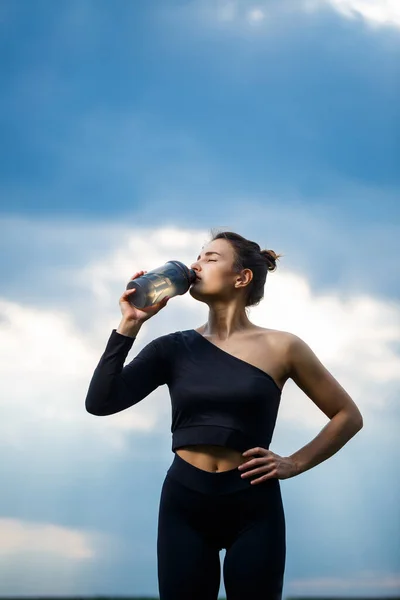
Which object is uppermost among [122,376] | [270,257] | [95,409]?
[270,257]

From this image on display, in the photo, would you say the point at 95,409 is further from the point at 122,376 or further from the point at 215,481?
the point at 215,481

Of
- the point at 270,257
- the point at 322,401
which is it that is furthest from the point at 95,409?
the point at 270,257

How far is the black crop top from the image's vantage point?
8.89 feet

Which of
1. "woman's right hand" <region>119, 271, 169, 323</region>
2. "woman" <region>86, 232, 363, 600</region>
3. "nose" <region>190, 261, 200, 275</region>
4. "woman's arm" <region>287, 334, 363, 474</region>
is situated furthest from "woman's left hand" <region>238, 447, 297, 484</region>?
"nose" <region>190, 261, 200, 275</region>

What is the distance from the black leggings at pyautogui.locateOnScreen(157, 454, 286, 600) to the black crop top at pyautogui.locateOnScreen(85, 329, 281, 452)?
146 millimetres

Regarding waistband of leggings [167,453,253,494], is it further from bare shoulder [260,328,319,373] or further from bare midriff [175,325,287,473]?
bare shoulder [260,328,319,373]

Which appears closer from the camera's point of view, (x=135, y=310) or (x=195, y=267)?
(x=135, y=310)

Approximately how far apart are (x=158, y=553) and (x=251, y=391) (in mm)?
691

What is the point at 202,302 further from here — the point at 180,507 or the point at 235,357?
the point at 180,507

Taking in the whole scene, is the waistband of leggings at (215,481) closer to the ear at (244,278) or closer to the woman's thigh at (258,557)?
the woman's thigh at (258,557)

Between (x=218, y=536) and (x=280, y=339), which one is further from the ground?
(x=280, y=339)

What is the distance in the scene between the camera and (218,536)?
268 cm

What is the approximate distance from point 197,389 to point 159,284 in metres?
0.45

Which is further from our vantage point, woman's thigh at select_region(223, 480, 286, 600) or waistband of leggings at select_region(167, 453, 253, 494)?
waistband of leggings at select_region(167, 453, 253, 494)
